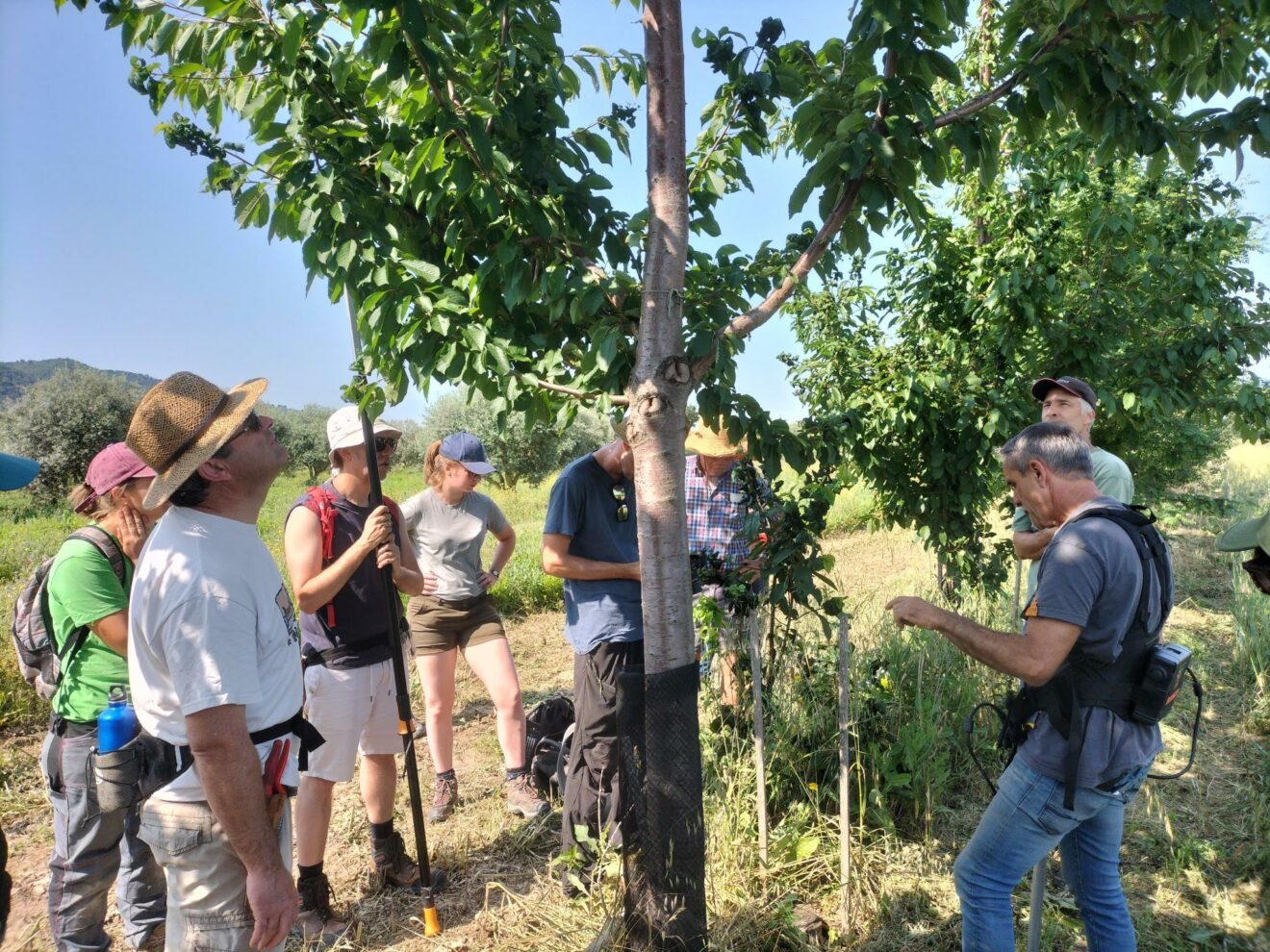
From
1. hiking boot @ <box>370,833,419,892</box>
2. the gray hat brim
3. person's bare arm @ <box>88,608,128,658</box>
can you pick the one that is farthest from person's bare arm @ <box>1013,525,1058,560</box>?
person's bare arm @ <box>88,608,128,658</box>

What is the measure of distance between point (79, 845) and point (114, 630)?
0.78 m

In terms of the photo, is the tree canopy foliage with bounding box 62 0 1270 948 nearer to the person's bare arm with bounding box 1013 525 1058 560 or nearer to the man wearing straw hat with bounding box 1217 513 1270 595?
the man wearing straw hat with bounding box 1217 513 1270 595

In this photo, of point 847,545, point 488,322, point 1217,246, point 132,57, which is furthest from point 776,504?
point 847,545

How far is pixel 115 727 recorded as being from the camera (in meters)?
2.52

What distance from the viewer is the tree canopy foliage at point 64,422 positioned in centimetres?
2448

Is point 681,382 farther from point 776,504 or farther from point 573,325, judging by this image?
point 776,504

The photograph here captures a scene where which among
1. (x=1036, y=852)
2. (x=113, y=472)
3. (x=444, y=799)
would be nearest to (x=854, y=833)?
(x=1036, y=852)

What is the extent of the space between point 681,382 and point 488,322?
702 mm

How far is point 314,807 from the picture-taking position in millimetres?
3195

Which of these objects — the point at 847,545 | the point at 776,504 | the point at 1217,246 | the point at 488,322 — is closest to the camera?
the point at 488,322

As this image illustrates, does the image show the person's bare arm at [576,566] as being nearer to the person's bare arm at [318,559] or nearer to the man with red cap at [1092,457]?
the person's bare arm at [318,559]

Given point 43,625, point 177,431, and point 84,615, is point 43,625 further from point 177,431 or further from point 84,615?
point 177,431

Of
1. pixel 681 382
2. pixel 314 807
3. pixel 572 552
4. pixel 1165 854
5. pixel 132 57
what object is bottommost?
pixel 1165 854

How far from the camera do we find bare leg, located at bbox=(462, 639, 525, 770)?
4.15m
